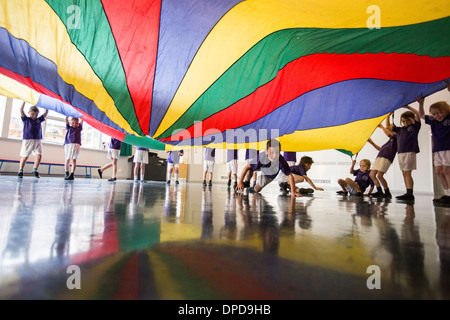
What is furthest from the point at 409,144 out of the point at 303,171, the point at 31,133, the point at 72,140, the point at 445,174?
the point at 31,133

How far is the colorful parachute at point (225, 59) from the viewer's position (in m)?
1.53

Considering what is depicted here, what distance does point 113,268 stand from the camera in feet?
1.29

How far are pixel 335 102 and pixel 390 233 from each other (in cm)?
217

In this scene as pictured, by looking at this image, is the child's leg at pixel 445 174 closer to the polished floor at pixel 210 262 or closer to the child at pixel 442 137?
the child at pixel 442 137

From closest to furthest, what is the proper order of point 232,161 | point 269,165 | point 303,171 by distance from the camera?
point 269,165 → point 303,171 → point 232,161

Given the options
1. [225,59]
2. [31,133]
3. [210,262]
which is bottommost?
[210,262]

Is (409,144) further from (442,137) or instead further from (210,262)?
(210,262)

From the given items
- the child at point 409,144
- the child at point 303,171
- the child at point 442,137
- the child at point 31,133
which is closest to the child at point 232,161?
the child at point 303,171

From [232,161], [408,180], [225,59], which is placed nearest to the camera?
[225,59]

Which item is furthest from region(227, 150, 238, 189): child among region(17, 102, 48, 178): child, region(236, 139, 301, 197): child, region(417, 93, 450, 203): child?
region(417, 93, 450, 203): child

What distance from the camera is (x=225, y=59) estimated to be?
201 centimetres

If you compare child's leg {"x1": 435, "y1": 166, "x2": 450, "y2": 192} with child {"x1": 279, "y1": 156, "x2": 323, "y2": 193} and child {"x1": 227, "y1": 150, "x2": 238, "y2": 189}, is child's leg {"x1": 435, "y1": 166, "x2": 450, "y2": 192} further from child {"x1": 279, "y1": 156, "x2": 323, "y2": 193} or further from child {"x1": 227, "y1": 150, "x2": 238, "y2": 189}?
child {"x1": 227, "y1": 150, "x2": 238, "y2": 189}
